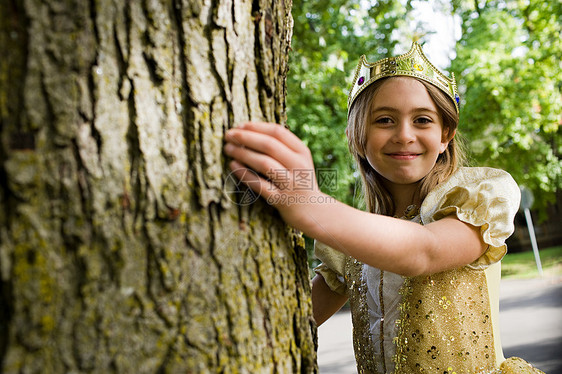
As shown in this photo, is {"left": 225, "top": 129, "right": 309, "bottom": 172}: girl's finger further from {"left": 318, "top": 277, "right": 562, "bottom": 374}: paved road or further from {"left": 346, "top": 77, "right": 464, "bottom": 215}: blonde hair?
{"left": 318, "top": 277, "right": 562, "bottom": 374}: paved road

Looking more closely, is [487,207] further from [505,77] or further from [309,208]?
[505,77]

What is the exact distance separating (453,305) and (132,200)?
122 centimetres

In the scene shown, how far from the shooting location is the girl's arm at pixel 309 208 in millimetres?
1058

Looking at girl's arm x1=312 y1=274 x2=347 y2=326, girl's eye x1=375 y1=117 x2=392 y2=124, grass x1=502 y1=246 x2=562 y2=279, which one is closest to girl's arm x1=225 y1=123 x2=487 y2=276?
girl's eye x1=375 y1=117 x2=392 y2=124

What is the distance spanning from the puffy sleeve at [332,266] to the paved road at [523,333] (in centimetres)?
546

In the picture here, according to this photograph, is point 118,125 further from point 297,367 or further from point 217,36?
point 297,367

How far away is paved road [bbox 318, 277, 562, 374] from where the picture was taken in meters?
7.29

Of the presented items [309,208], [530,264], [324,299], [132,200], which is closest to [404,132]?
[324,299]

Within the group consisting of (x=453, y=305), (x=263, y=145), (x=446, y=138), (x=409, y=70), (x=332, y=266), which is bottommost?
(x=453, y=305)

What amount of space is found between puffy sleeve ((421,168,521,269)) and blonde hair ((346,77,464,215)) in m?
0.24

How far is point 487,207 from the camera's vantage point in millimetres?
1572

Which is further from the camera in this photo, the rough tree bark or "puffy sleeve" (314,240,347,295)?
"puffy sleeve" (314,240,347,295)

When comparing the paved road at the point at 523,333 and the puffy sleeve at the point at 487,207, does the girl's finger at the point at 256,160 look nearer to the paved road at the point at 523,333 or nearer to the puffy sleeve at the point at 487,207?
the puffy sleeve at the point at 487,207

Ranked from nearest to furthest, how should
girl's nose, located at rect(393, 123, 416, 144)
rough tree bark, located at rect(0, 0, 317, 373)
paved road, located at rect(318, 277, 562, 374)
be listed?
rough tree bark, located at rect(0, 0, 317, 373) < girl's nose, located at rect(393, 123, 416, 144) < paved road, located at rect(318, 277, 562, 374)
